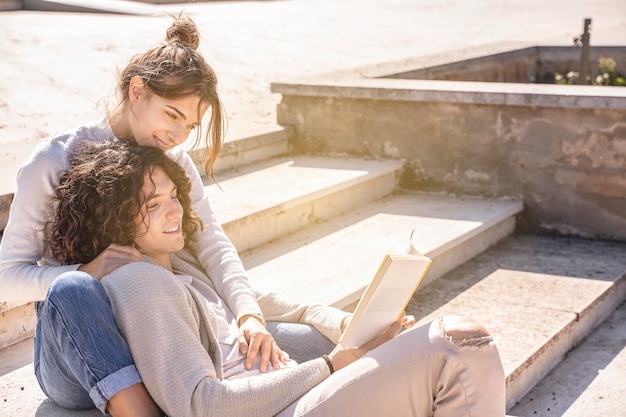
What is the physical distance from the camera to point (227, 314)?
293cm

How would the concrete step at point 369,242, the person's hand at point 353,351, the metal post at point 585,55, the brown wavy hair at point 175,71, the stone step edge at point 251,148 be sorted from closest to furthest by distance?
the person's hand at point 353,351, the brown wavy hair at point 175,71, the concrete step at point 369,242, the stone step edge at point 251,148, the metal post at point 585,55

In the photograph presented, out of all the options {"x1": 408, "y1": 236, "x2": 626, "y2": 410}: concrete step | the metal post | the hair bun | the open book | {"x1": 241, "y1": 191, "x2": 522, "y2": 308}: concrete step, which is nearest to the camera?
the open book

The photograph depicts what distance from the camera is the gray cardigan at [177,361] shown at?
2340 millimetres

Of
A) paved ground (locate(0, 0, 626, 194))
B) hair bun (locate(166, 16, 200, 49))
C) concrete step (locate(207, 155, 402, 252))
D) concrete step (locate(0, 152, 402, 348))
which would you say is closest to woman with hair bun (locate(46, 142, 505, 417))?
hair bun (locate(166, 16, 200, 49))

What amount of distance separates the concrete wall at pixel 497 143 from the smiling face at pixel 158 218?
3343mm

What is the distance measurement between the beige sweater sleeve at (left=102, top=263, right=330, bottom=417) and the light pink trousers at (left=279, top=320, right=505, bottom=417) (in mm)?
84

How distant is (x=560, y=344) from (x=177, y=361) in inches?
92.7

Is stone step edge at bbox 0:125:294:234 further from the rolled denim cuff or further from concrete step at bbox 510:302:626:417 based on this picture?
the rolled denim cuff

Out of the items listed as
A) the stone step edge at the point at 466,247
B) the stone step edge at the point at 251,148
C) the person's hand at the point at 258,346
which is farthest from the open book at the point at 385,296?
the stone step edge at the point at 251,148

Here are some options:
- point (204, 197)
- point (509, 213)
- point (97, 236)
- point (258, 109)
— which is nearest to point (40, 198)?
point (97, 236)

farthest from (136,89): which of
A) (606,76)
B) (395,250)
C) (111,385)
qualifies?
(606,76)

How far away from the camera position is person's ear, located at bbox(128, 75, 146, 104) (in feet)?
9.10

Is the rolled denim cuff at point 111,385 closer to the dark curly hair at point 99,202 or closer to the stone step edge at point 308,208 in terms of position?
the dark curly hair at point 99,202

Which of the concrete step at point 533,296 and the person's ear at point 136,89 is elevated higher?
the person's ear at point 136,89
